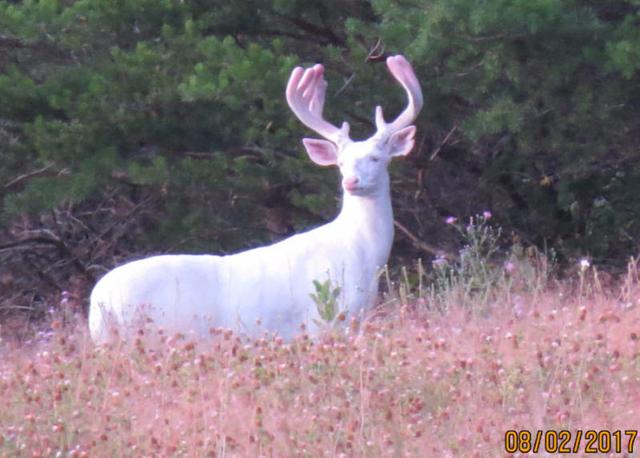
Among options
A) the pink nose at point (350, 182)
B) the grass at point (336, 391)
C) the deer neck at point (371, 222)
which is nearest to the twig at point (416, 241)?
the deer neck at point (371, 222)

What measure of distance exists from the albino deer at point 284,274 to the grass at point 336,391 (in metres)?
1.61

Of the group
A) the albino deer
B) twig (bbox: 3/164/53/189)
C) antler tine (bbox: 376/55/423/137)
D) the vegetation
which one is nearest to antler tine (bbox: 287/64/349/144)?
the albino deer

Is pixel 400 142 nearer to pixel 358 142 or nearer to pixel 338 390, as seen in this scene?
pixel 358 142

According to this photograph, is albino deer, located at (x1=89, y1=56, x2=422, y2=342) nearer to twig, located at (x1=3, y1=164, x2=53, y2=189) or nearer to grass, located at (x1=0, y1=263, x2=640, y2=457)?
grass, located at (x1=0, y1=263, x2=640, y2=457)

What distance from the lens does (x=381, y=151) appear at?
9.59 meters

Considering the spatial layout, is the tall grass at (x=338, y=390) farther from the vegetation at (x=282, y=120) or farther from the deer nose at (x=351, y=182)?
the vegetation at (x=282, y=120)

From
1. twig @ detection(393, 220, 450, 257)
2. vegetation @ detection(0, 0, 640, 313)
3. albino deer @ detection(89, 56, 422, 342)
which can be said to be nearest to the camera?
albino deer @ detection(89, 56, 422, 342)

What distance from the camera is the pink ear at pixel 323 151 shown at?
9.73 m

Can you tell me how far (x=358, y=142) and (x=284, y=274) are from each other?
1125mm

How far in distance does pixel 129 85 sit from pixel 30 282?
11.0 feet
